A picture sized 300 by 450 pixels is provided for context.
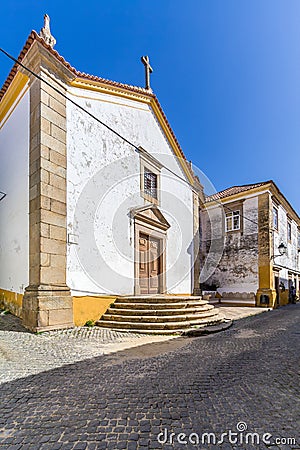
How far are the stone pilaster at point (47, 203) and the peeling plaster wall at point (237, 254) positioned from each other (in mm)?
11211

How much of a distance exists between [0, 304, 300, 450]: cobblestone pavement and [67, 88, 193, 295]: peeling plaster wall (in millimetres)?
2850

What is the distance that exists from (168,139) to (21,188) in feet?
21.8

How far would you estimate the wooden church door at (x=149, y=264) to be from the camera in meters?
9.14

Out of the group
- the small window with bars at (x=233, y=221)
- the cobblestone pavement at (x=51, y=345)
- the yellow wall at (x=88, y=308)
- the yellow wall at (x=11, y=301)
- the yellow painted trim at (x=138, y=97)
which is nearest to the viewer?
the cobblestone pavement at (x=51, y=345)

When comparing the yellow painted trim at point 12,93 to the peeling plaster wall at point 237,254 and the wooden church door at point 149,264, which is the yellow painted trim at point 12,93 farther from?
the peeling plaster wall at point 237,254

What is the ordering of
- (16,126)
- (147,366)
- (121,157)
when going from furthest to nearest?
1. (121,157)
2. (16,126)
3. (147,366)

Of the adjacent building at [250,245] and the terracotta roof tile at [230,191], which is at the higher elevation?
the terracotta roof tile at [230,191]

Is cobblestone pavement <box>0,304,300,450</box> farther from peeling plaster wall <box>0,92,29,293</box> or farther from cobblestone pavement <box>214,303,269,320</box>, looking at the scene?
cobblestone pavement <box>214,303,269,320</box>

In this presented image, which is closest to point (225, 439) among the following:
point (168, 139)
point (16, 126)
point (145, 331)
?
point (145, 331)

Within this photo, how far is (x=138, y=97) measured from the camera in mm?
9820

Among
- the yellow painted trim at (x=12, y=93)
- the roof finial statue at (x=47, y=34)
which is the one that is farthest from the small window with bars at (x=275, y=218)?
the yellow painted trim at (x=12, y=93)

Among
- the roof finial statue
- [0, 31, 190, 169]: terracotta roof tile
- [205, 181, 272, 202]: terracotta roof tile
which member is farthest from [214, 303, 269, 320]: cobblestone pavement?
the roof finial statue

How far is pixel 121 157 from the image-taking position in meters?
8.59

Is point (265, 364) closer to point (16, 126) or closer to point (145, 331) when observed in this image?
point (145, 331)
